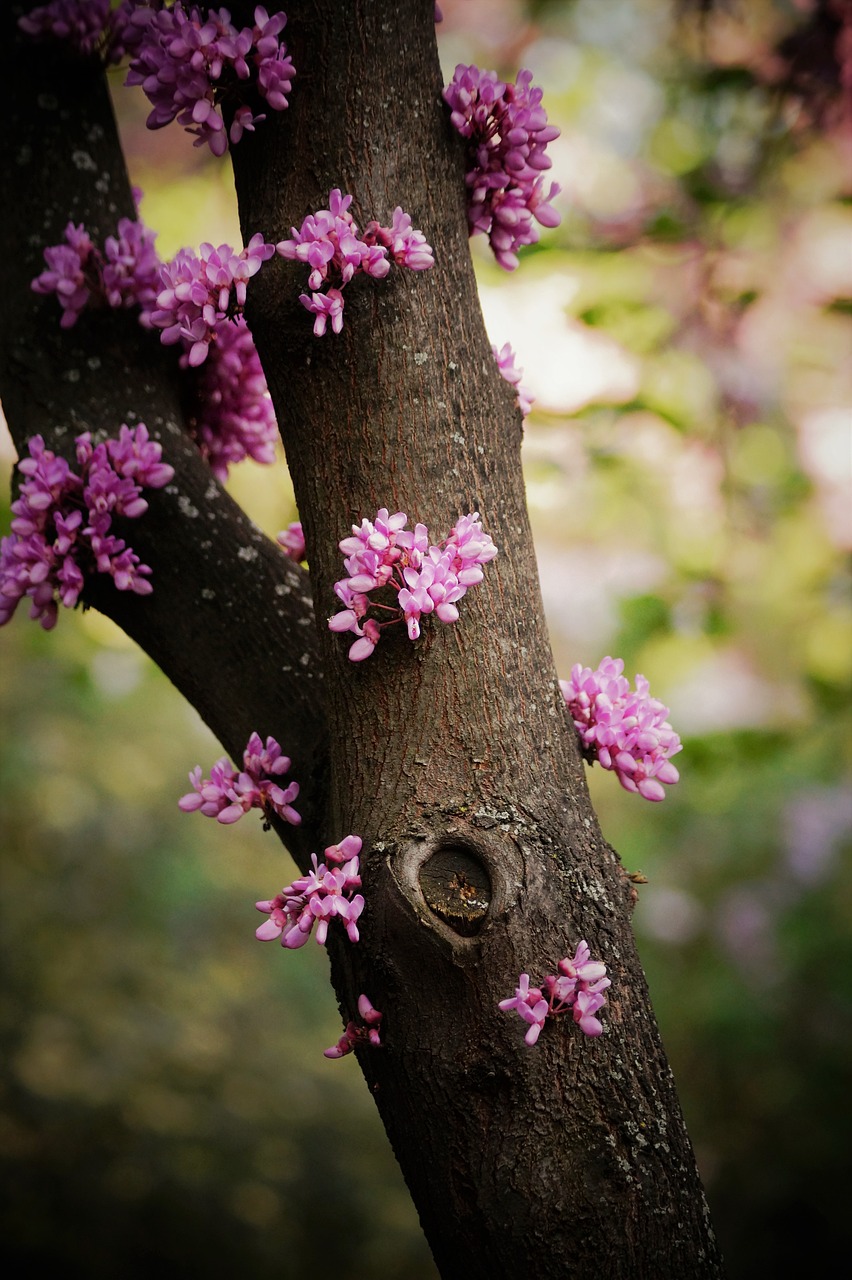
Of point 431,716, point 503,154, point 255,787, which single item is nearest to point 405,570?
point 431,716

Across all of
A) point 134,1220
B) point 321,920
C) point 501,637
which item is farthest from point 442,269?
point 134,1220

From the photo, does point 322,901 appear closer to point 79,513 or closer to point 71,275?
point 79,513

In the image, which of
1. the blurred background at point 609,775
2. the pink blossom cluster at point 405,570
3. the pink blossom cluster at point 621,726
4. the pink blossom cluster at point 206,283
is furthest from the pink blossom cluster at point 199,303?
the blurred background at point 609,775

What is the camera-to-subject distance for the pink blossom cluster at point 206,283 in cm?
115

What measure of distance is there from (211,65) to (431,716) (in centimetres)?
81

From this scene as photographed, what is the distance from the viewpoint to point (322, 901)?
1.07 metres

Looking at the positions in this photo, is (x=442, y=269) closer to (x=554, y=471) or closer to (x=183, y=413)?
(x=183, y=413)

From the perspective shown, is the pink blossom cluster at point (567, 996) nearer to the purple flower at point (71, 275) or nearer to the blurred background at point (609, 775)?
the purple flower at point (71, 275)

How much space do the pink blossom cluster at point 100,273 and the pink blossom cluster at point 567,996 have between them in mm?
1029

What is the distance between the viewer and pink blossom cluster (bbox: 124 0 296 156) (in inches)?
44.8

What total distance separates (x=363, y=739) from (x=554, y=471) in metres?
1.79

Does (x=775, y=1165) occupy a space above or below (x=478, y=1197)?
above

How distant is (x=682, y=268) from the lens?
11.3 feet

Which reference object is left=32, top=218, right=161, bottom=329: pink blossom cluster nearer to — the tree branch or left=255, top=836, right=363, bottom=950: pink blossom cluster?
the tree branch
